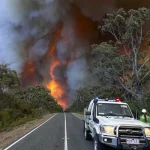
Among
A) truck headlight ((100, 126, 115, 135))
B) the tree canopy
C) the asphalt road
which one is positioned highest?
the tree canopy

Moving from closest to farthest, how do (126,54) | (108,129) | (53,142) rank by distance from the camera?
(108,129), (53,142), (126,54)

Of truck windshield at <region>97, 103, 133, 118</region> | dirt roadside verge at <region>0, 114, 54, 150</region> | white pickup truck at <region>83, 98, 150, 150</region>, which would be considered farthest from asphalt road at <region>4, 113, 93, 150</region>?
white pickup truck at <region>83, 98, 150, 150</region>

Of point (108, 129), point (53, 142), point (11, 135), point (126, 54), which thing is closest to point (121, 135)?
point (108, 129)

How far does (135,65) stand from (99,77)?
761 cm

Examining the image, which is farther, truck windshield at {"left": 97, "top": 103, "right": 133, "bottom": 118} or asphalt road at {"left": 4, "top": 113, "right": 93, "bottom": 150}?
asphalt road at {"left": 4, "top": 113, "right": 93, "bottom": 150}

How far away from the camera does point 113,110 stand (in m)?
11.7

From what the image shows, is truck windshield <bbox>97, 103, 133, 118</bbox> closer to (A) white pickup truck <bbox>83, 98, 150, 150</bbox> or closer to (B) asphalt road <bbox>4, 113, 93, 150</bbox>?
(A) white pickup truck <bbox>83, 98, 150, 150</bbox>

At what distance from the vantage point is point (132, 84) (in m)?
43.8

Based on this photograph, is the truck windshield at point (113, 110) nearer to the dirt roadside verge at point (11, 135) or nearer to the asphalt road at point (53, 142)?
the asphalt road at point (53, 142)

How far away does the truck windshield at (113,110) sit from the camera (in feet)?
37.6

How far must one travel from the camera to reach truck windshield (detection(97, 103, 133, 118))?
11.5 m

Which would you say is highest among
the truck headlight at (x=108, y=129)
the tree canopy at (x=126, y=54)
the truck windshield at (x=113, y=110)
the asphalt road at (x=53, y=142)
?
the tree canopy at (x=126, y=54)

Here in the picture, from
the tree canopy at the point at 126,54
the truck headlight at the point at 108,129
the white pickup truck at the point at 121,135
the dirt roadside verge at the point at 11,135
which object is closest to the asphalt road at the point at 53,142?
the dirt roadside verge at the point at 11,135

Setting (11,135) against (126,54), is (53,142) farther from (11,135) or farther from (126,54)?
(126,54)
